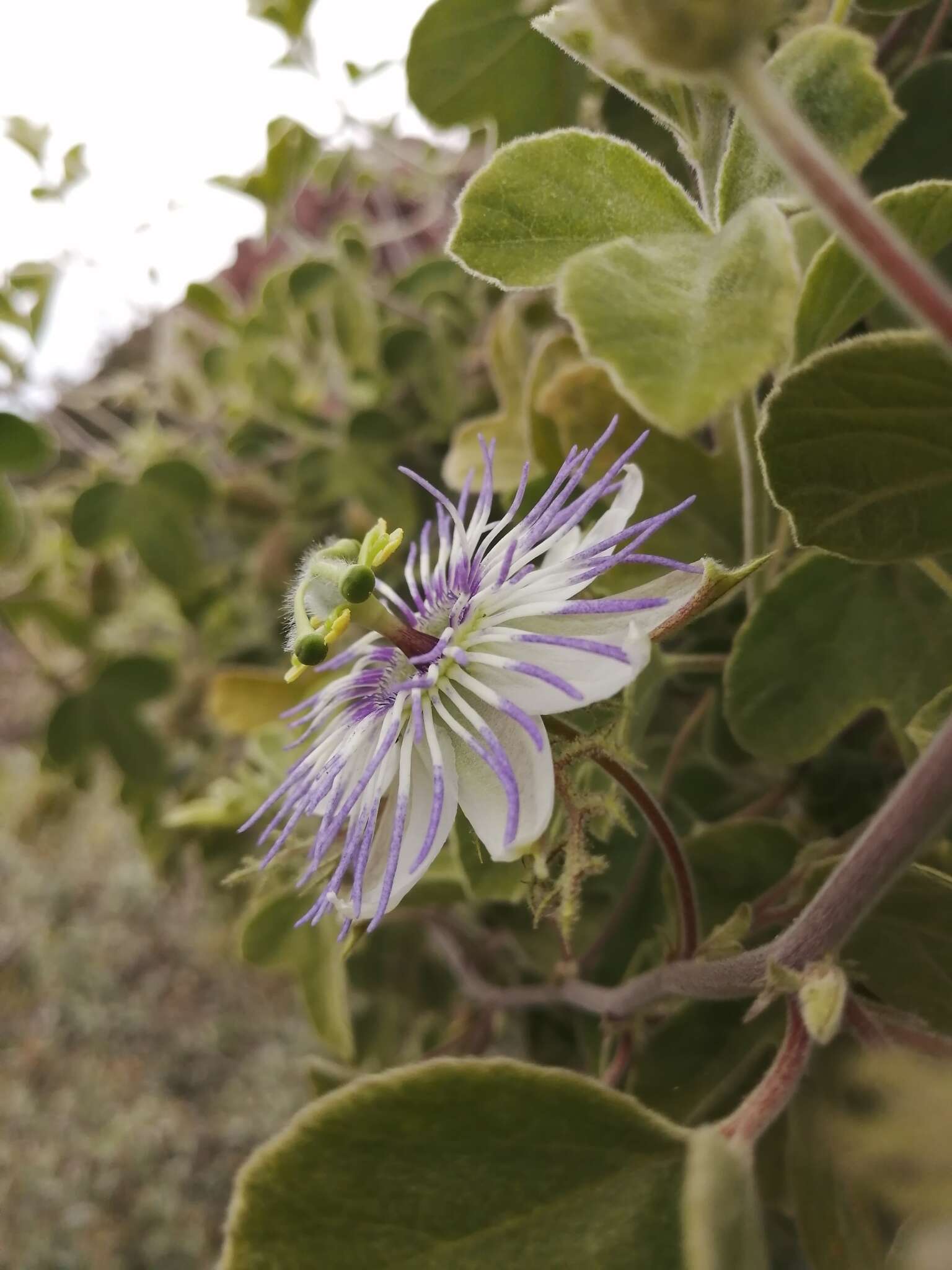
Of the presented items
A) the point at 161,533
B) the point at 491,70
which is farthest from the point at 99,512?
the point at 491,70

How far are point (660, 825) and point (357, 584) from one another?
0.12m

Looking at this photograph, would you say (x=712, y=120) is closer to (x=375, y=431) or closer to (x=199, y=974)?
(x=375, y=431)

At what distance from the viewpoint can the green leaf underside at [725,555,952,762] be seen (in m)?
0.35

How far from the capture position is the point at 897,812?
19cm

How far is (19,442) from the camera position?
66 centimetres

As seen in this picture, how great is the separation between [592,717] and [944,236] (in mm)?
169

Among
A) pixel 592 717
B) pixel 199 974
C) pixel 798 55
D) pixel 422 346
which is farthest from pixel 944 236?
pixel 199 974

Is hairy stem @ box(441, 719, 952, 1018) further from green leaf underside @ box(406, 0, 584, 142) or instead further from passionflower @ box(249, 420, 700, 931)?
green leaf underside @ box(406, 0, 584, 142)

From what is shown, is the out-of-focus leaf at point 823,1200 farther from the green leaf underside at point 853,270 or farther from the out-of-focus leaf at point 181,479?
the out-of-focus leaf at point 181,479

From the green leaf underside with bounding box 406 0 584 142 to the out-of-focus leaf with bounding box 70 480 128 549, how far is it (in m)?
0.44

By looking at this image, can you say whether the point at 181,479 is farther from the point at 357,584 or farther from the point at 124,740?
the point at 357,584

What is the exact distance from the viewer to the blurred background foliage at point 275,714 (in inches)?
16.1

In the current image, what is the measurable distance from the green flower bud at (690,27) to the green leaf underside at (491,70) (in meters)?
0.33

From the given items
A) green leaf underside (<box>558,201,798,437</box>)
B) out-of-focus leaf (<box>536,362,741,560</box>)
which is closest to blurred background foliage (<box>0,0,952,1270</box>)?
out-of-focus leaf (<box>536,362,741,560</box>)
